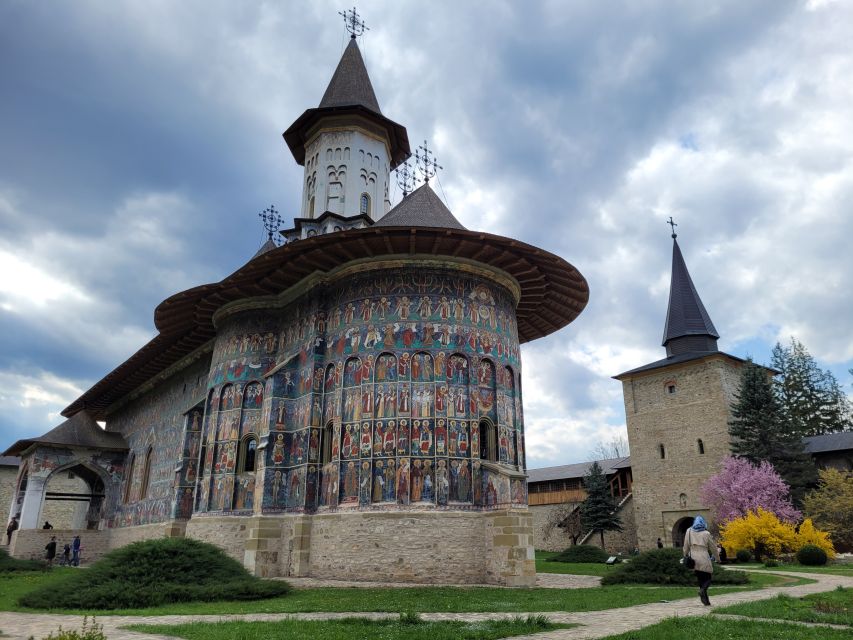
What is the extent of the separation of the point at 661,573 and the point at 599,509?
19.8 meters

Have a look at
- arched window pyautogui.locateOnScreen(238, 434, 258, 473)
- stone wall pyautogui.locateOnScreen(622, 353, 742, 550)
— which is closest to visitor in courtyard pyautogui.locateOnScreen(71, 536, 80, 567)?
arched window pyautogui.locateOnScreen(238, 434, 258, 473)

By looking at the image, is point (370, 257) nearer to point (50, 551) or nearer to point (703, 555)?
point (703, 555)

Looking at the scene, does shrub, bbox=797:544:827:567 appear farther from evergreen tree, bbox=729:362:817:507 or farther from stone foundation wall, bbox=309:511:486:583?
stone foundation wall, bbox=309:511:486:583

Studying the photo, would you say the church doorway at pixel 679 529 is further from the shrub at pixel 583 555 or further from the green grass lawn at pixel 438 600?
the green grass lawn at pixel 438 600

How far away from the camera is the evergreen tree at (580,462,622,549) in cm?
3189

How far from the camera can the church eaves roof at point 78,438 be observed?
91.2 feet

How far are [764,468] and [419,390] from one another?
18205mm

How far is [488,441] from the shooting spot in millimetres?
16094

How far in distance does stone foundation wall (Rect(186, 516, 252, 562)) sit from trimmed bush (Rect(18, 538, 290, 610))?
455 cm

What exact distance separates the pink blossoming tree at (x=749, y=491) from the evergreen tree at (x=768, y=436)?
0.52m

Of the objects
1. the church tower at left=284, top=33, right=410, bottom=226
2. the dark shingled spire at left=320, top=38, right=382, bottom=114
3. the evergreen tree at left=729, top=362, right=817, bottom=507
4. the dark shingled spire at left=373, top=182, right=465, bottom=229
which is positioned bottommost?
the evergreen tree at left=729, top=362, right=817, bottom=507

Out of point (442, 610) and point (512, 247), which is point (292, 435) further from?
point (442, 610)

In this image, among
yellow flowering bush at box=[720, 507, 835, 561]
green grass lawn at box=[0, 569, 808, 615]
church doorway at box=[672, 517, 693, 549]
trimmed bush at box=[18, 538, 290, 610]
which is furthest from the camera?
church doorway at box=[672, 517, 693, 549]

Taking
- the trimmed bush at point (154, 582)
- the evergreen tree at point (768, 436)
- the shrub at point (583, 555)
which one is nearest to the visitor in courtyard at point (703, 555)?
the trimmed bush at point (154, 582)
